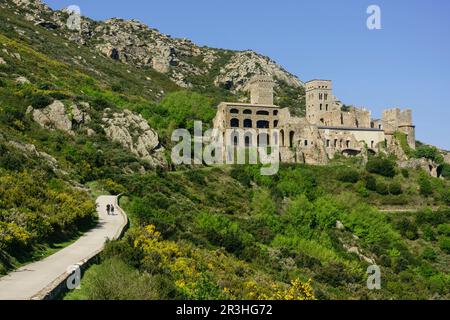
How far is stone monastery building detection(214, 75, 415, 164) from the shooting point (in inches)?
3073

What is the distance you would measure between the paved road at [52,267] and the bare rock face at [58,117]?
28.4 m

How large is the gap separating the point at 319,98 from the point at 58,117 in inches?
2026

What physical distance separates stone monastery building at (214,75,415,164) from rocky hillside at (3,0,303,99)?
49.8m

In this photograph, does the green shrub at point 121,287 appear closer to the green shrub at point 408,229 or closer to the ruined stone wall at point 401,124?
the green shrub at point 408,229

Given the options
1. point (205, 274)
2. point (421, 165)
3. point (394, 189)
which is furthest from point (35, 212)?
point (421, 165)

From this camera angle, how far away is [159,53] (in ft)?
474

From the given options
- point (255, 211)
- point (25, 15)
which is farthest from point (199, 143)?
point (25, 15)

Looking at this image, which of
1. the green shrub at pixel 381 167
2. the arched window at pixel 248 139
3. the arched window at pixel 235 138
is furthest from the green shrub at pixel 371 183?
the arched window at pixel 235 138

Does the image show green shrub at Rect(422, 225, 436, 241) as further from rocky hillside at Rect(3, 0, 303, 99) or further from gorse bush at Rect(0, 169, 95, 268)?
rocky hillside at Rect(3, 0, 303, 99)

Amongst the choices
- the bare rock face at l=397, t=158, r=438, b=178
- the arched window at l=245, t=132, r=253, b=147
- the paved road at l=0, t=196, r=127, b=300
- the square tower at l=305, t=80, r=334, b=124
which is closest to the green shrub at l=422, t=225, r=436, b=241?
the bare rock face at l=397, t=158, r=438, b=178

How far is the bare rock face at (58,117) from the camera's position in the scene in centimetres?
5465
